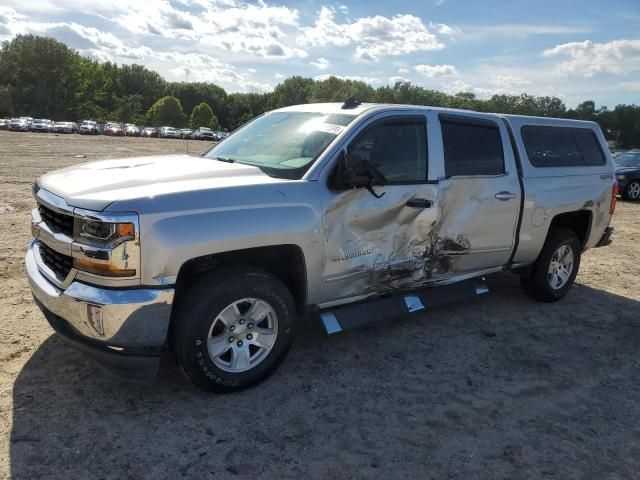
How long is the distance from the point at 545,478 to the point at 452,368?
1.31 meters

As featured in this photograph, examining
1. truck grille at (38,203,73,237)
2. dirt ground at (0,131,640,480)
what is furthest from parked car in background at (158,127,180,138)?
truck grille at (38,203,73,237)

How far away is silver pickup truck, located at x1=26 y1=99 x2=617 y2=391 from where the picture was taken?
3.08 meters

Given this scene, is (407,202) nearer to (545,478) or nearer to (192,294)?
(192,294)

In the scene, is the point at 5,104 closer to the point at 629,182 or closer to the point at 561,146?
the point at 629,182

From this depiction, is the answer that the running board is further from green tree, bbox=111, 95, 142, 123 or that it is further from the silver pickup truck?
green tree, bbox=111, 95, 142, 123

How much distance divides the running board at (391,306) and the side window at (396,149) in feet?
3.28

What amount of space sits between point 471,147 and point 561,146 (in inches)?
63.4

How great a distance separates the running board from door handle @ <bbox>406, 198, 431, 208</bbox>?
78 centimetres

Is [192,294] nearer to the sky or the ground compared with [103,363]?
nearer to the sky

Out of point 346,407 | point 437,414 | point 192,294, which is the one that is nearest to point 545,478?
point 437,414

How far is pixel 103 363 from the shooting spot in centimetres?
316

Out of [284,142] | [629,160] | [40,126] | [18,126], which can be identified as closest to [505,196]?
[284,142]

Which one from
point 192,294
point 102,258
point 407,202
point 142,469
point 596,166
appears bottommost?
point 142,469

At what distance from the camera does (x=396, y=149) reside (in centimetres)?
428
